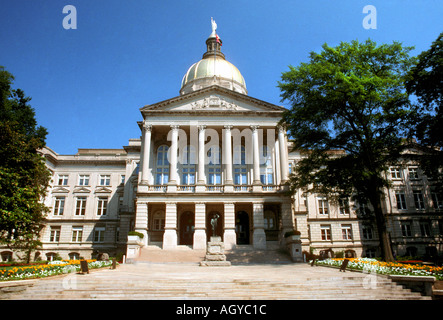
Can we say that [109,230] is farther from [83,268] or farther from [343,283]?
[343,283]

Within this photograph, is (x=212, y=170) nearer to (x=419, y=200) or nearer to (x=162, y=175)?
(x=162, y=175)

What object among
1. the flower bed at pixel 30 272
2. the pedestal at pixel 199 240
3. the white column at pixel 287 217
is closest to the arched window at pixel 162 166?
the pedestal at pixel 199 240

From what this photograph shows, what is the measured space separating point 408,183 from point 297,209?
708 inches

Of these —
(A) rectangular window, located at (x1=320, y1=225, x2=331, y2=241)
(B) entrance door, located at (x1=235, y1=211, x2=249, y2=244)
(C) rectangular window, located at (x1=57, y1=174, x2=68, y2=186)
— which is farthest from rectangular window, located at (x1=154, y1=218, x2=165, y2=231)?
(A) rectangular window, located at (x1=320, y1=225, x2=331, y2=241)

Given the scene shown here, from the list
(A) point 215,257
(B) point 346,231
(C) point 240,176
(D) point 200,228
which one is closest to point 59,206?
(D) point 200,228

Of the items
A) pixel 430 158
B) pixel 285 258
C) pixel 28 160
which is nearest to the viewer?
pixel 28 160

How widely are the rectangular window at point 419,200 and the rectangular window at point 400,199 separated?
5.53ft

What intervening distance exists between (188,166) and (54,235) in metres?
23.5

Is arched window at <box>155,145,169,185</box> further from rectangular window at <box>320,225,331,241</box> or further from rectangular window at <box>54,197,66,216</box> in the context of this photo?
rectangular window at <box>320,225,331,241</box>

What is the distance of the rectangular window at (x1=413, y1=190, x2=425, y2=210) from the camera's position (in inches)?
1776

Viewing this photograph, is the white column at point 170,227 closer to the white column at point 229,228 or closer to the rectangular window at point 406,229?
the white column at point 229,228

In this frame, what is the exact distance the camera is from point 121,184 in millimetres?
47875

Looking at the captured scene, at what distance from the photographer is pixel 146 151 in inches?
1439
